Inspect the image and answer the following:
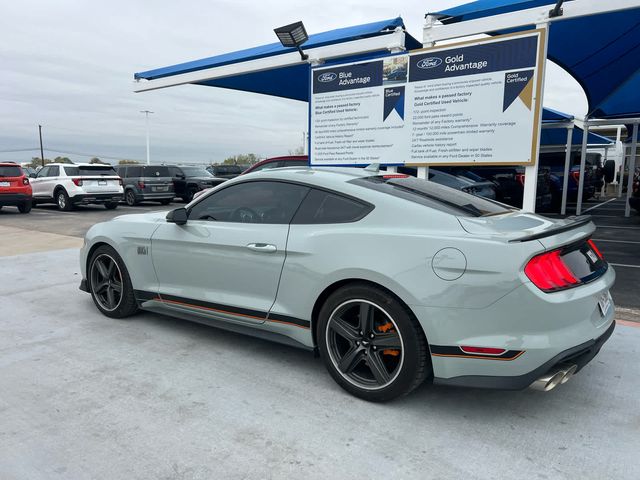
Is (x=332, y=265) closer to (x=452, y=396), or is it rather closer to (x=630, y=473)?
(x=452, y=396)

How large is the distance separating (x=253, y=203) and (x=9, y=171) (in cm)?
1378

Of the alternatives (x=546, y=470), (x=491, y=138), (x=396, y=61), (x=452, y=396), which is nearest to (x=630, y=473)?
(x=546, y=470)

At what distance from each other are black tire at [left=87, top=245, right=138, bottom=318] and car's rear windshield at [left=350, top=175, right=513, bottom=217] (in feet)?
8.04

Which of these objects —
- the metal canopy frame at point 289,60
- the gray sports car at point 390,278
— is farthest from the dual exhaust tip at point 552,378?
the metal canopy frame at point 289,60

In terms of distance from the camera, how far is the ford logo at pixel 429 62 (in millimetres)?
6375

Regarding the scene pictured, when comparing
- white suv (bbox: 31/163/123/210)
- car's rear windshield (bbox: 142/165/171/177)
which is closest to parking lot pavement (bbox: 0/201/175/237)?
white suv (bbox: 31/163/123/210)

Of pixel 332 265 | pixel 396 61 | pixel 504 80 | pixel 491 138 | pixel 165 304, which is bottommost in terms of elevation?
pixel 165 304

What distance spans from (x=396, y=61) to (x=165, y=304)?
472 centimetres

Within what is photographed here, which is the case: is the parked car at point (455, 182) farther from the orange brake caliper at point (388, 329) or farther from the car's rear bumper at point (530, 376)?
the car's rear bumper at point (530, 376)

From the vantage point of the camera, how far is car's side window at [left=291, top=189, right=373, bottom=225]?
312 centimetres

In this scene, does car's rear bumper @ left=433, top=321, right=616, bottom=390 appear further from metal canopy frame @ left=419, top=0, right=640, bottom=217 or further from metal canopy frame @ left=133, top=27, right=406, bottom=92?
metal canopy frame @ left=133, top=27, right=406, bottom=92

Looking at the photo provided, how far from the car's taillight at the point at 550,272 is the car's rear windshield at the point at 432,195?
0.54 metres

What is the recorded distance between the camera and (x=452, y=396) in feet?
10.1

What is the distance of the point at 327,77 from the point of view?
7.68 meters
